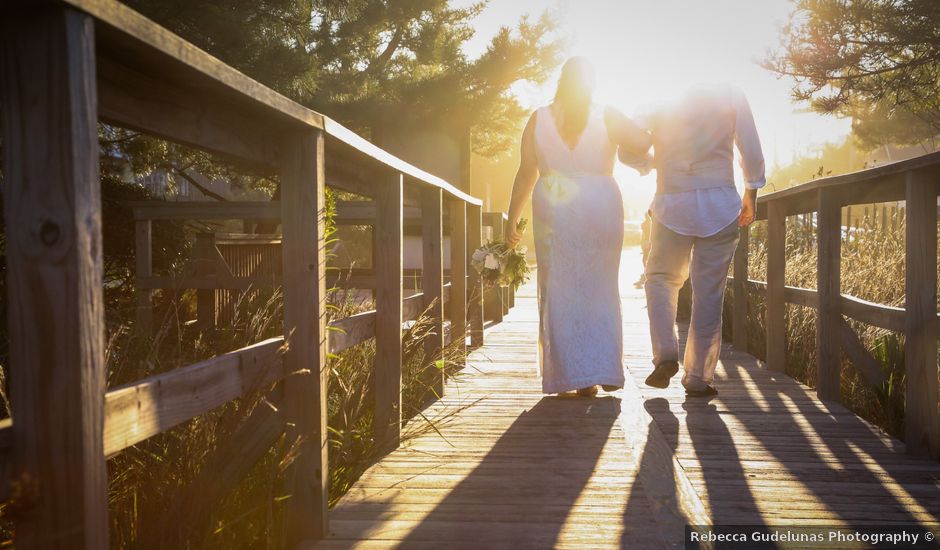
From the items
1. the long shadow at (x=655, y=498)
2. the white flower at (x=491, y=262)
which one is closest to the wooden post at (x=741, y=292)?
the white flower at (x=491, y=262)

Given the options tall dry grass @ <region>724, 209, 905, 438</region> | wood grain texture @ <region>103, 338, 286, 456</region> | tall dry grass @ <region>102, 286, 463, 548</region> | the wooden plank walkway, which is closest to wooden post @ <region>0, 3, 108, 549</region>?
wood grain texture @ <region>103, 338, 286, 456</region>

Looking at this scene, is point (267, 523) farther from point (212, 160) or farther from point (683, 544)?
point (212, 160)

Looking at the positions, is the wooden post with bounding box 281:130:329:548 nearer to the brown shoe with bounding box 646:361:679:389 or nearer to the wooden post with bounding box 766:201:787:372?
the brown shoe with bounding box 646:361:679:389

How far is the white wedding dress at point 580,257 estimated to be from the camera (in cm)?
507

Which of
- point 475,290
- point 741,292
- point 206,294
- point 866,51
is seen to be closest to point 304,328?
point 475,290

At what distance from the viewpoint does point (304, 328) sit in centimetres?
270

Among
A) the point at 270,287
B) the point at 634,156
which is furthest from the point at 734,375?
the point at 270,287

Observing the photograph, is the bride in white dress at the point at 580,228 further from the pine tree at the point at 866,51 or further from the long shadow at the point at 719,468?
the pine tree at the point at 866,51

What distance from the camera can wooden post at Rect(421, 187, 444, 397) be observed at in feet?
17.3

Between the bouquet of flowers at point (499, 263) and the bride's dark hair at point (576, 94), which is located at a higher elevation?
the bride's dark hair at point (576, 94)

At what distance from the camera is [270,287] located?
5941 mm

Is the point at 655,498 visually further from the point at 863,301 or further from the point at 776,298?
the point at 776,298

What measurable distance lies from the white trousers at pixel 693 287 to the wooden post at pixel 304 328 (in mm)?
2853

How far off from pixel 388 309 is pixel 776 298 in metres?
3.31
